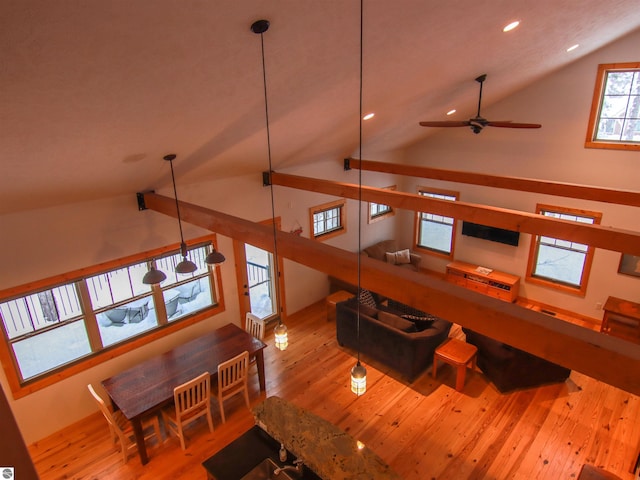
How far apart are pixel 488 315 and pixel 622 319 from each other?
18.0ft

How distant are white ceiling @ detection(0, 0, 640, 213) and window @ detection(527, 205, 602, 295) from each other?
279cm

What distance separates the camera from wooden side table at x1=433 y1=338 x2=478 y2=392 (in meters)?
5.64

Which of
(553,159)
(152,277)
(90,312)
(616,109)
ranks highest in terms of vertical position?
(616,109)

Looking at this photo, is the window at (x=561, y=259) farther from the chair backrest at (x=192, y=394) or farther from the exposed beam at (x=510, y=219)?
the chair backrest at (x=192, y=394)

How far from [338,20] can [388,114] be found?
3121 millimetres

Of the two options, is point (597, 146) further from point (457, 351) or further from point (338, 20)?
point (338, 20)

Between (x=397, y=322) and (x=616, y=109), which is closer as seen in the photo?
(x=397, y=322)

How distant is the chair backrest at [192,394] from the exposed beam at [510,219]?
292 cm

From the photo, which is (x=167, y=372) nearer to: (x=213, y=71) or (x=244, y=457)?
(x=244, y=457)

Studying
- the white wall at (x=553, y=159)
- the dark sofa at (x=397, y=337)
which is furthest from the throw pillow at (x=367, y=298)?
the white wall at (x=553, y=159)

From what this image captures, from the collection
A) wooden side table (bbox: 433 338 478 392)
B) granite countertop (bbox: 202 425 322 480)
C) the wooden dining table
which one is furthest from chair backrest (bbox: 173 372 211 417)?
wooden side table (bbox: 433 338 478 392)

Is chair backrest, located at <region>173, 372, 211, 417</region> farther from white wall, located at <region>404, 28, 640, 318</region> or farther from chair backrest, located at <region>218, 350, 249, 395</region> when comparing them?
white wall, located at <region>404, 28, 640, 318</region>

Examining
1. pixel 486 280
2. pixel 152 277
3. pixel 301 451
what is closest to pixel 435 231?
pixel 486 280

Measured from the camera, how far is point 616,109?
21.6 ft
